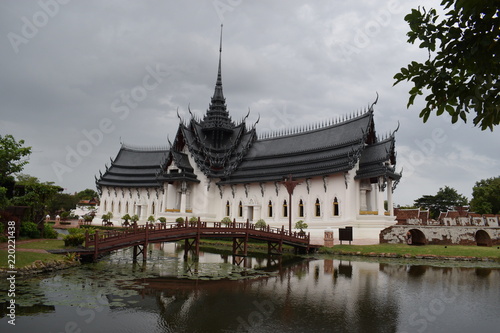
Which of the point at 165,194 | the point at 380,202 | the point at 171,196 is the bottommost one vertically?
the point at 380,202

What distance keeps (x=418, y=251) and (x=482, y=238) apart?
7.89m

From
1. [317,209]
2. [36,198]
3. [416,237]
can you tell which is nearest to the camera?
[36,198]

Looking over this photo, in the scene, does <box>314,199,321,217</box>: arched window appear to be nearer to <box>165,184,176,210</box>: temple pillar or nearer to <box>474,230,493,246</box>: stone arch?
<box>474,230,493,246</box>: stone arch

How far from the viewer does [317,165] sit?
1307 inches

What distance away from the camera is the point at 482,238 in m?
28.7

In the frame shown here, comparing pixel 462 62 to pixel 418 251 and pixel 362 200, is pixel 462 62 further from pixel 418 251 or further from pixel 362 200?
pixel 362 200

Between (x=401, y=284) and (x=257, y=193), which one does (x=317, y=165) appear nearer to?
(x=257, y=193)

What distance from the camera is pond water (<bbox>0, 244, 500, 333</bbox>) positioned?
376 inches

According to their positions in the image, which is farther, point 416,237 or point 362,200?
point 362,200

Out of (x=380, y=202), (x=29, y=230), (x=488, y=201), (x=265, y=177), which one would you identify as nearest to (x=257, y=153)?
(x=265, y=177)

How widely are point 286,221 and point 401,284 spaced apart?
19373 millimetres

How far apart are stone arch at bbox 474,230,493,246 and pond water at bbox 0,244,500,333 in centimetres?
936

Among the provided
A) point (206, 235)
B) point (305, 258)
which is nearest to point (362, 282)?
point (305, 258)

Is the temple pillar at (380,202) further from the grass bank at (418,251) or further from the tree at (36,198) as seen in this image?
the tree at (36,198)
